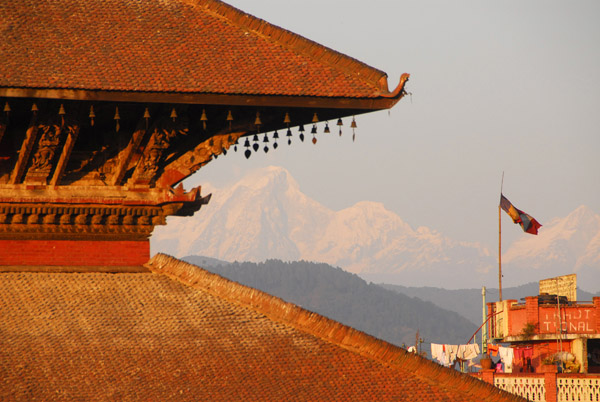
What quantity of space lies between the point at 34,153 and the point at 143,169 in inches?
63.1

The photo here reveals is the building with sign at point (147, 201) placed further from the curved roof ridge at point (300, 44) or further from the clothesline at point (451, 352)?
the clothesline at point (451, 352)

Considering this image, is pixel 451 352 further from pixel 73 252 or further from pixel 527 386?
pixel 73 252

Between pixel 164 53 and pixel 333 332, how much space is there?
484 cm

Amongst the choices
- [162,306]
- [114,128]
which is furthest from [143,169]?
[162,306]

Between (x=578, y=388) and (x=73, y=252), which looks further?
(x=578, y=388)

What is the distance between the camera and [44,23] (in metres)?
15.7

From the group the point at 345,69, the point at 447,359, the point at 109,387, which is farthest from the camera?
the point at 447,359

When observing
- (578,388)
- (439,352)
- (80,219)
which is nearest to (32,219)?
(80,219)

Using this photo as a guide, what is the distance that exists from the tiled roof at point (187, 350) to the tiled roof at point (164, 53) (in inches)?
111

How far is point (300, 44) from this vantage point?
51.5 feet

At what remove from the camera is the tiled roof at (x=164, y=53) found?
572 inches

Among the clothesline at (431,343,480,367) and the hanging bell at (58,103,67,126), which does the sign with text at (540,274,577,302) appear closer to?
the clothesline at (431,343,480,367)

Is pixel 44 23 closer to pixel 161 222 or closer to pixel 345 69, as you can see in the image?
pixel 161 222

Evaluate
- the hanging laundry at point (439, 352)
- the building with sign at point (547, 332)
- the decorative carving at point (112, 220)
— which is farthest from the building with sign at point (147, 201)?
the hanging laundry at point (439, 352)
